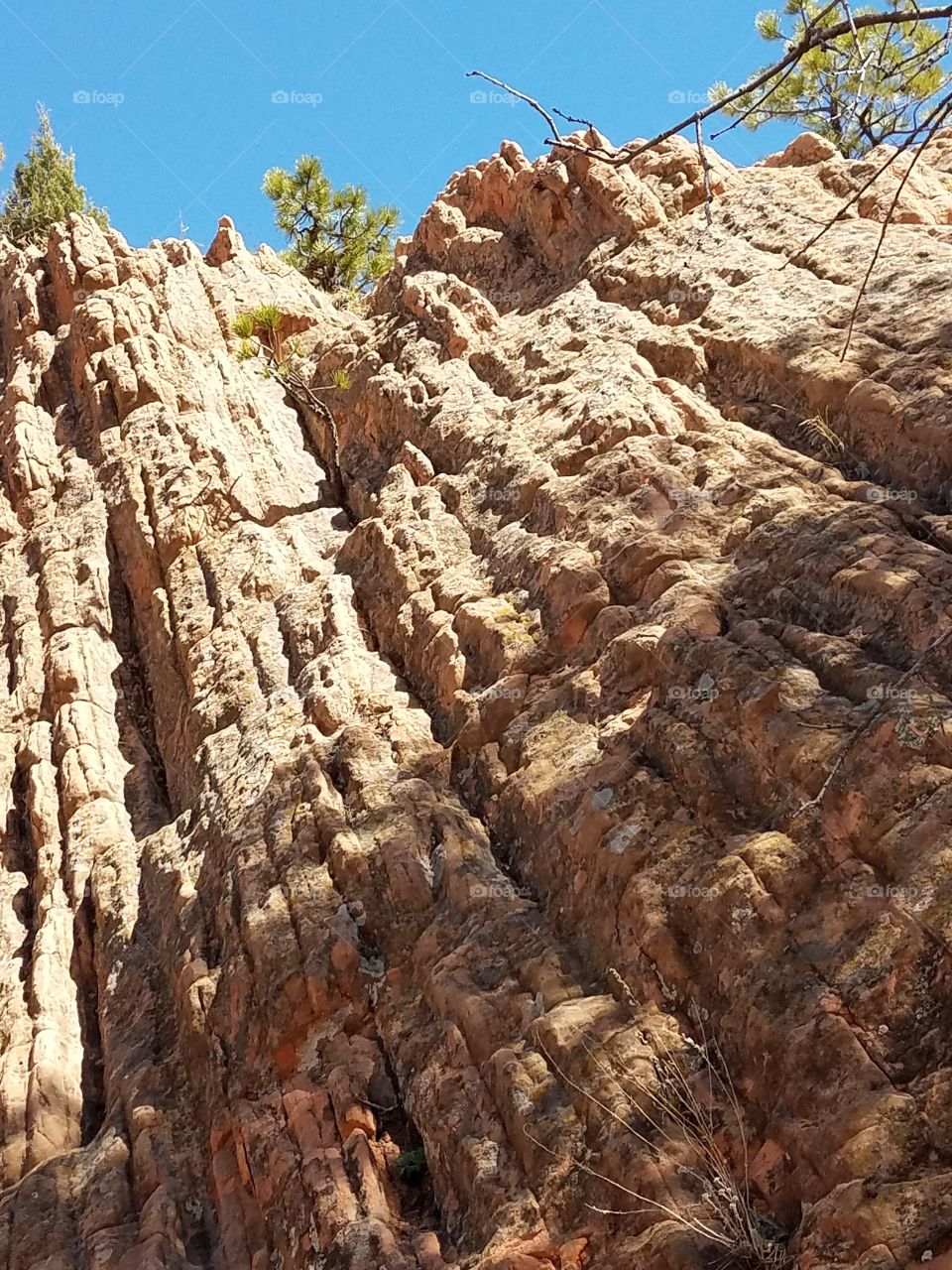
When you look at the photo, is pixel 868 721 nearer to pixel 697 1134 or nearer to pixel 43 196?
pixel 697 1134

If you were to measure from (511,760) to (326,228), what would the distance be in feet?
59.7

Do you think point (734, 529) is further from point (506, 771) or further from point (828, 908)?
point (828, 908)

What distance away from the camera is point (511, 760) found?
8.95 metres

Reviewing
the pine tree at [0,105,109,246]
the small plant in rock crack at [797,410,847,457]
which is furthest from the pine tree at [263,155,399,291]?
the small plant in rock crack at [797,410,847,457]

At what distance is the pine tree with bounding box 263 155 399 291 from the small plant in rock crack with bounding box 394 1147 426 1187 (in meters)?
19.6

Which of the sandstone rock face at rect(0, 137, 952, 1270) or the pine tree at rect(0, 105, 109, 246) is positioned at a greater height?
the pine tree at rect(0, 105, 109, 246)

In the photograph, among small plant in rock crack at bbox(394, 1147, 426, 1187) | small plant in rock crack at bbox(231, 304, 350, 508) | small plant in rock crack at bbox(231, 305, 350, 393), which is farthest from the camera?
small plant in rock crack at bbox(231, 305, 350, 393)

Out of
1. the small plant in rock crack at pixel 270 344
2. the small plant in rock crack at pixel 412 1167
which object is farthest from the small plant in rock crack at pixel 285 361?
the small plant in rock crack at pixel 412 1167

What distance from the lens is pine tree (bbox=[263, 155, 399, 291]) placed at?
23.7 m

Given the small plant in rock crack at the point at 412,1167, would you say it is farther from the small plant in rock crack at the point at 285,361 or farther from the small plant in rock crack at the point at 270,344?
the small plant in rock crack at the point at 270,344

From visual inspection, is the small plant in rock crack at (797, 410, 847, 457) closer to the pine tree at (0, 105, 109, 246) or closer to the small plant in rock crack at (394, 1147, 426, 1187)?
the small plant in rock crack at (394, 1147, 426, 1187)

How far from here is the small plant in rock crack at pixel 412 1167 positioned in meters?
6.96

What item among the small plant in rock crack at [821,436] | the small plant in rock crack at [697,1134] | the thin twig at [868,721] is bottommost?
the small plant in rock crack at [697,1134]

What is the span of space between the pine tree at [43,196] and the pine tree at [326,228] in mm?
4818
